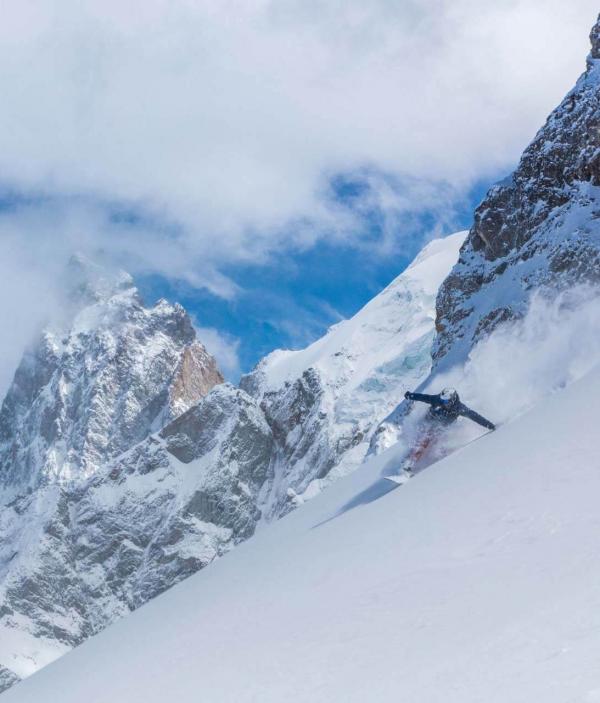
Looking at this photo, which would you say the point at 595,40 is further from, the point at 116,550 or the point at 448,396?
the point at 116,550

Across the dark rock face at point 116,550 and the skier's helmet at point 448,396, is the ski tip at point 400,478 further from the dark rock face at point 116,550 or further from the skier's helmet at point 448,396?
the dark rock face at point 116,550

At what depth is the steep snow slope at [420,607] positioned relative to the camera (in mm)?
8688

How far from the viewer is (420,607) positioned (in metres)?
11.6

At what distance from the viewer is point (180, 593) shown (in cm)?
2348

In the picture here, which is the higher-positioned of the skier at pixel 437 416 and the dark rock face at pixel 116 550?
the dark rock face at pixel 116 550

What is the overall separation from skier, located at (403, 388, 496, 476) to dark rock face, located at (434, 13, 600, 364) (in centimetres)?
1635

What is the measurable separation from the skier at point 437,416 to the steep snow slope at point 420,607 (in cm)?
350

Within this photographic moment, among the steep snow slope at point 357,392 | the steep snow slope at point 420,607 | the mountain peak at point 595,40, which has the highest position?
the steep snow slope at point 357,392

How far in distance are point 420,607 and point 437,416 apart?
49.9 feet

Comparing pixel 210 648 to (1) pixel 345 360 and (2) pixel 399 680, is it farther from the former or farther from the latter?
(1) pixel 345 360

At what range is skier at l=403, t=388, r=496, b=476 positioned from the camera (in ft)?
84.3

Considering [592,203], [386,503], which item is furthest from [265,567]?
[592,203]

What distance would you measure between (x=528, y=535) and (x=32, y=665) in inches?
6809

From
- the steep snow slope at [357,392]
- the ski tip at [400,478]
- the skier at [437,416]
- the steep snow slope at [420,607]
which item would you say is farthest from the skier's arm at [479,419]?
the steep snow slope at [357,392]
